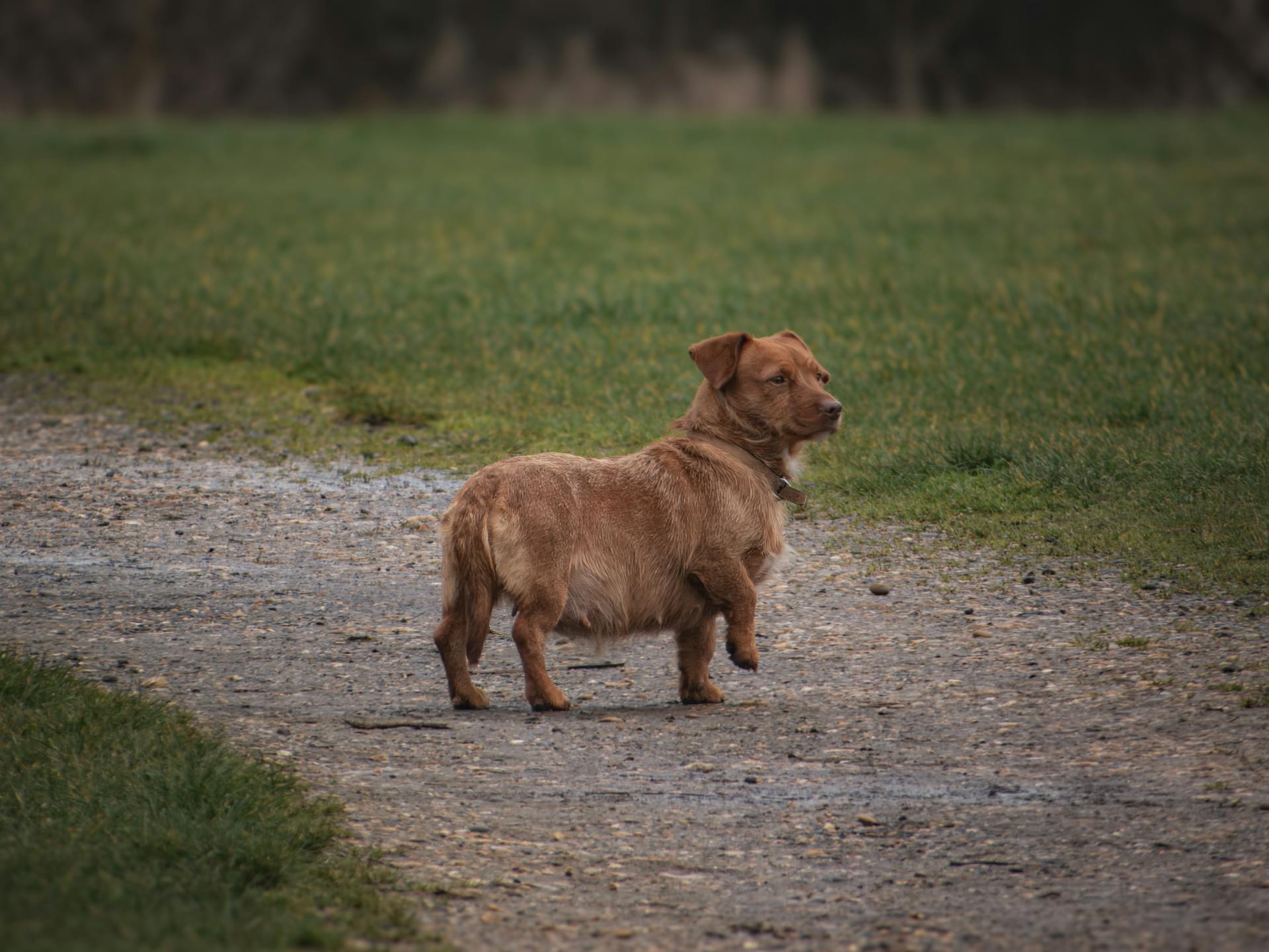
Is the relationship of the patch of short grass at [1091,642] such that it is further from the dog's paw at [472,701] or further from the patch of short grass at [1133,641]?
the dog's paw at [472,701]

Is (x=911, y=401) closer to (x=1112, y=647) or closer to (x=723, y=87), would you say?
(x=1112, y=647)

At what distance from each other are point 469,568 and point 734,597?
111 cm

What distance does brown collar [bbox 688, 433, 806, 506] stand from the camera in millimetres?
6742

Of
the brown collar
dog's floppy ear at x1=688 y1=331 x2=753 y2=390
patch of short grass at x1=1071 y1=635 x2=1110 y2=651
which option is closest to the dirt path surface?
patch of short grass at x1=1071 y1=635 x2=1110 y2=651

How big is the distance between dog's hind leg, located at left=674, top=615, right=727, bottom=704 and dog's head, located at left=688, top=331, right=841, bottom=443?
897 millimetres

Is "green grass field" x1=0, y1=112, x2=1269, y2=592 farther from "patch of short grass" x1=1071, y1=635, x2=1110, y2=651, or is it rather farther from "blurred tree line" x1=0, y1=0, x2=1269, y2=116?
"blurred tree line" x1=0, y1=0, x2=1269, y2=116

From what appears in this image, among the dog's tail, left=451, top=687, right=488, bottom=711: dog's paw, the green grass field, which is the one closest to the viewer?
the dog's tail

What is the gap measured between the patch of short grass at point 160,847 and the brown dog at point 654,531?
1.08 metres

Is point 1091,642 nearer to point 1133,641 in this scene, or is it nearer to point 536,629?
point 1133,641

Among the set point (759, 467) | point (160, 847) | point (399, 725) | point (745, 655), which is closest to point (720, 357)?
point (759, 467)

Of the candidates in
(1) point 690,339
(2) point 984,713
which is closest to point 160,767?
(2) point 984,713

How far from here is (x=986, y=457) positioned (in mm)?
10250

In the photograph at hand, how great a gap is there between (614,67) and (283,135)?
459 inches

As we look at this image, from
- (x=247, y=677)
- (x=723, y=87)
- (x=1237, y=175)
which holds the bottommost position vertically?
(x=247, y=677)
